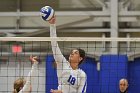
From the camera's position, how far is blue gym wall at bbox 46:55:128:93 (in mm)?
7555

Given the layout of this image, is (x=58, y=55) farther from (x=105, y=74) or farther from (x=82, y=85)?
(x=105, y=74)

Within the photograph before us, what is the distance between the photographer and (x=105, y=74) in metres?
7.78

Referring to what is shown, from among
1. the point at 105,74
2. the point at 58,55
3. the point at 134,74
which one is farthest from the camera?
the point at 134,74

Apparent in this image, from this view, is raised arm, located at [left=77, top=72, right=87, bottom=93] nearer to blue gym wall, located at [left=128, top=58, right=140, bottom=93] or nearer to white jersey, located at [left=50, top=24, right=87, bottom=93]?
white jersey, located at [left=50, top=24, right=87, bottom=93]

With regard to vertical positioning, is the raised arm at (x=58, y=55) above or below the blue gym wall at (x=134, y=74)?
above

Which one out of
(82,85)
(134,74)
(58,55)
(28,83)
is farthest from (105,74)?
(28,83)

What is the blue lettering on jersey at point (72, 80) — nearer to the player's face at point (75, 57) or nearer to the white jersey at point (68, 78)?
the white jersey at point (68, 78)

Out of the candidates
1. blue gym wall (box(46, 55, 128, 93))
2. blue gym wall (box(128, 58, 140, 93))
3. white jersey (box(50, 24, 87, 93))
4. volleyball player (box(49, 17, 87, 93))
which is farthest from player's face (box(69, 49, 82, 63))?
blue gym wall (box(128, 58, 140, 93))

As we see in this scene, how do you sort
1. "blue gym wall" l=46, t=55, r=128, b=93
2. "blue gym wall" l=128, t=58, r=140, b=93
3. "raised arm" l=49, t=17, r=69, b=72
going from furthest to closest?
"blue gym wall" l=128, t=58, r=140, b=93 < "blue gym wall" l=46, t=55, r=128, b=93 < "raised arm" l=49, t=17, r=69, b=72

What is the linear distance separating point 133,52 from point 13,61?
2745mm

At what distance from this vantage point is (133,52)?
8.27 metres

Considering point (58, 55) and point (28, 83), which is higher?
point (58, 55)

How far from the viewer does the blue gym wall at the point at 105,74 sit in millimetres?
7555

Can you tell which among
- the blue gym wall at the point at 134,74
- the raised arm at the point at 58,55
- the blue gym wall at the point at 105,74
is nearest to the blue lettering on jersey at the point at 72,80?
the raised arm at the point at 58,55
